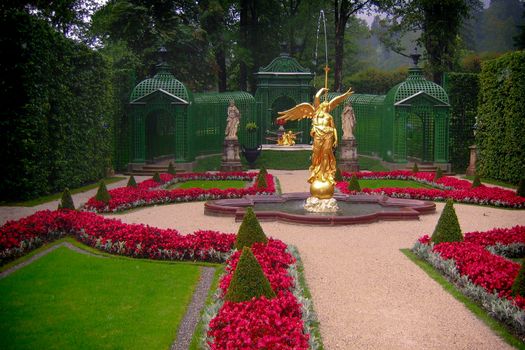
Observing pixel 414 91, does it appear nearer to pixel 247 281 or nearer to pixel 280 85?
pixel 280 85

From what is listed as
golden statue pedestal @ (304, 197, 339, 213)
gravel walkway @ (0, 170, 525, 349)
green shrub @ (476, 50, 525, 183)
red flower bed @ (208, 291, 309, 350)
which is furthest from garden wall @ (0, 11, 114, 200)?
green shrub @ (476, 50, 525, 183)

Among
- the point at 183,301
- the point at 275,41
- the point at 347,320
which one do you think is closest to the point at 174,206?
the point at 183,301

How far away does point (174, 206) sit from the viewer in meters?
18.8

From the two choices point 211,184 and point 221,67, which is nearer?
point 211,184

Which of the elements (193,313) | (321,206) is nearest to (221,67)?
(321,206)

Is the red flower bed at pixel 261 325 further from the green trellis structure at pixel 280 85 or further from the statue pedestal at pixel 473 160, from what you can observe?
the green trellis structure at pixel 280 85

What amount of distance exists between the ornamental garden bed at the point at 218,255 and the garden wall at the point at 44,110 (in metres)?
5.54

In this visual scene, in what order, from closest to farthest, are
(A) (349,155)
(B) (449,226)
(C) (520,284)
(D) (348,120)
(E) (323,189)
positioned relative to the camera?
(C) (520,284)
(B) (449,226)
(E) (323,189)
(A) (349,155)
(D) (348,120)

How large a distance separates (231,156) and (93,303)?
2200 cm

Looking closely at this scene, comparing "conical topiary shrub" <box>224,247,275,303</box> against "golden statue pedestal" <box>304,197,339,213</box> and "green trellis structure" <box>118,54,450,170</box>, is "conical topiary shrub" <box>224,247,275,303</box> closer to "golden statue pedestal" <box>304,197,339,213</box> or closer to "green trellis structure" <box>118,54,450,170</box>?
"golden statue pedestal" <box>304,197,339,213</box>

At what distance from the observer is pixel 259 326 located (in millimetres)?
6789

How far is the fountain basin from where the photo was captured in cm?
1513

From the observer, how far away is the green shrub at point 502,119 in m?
24.2

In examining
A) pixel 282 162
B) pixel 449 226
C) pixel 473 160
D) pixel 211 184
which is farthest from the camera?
pixel 282 162
